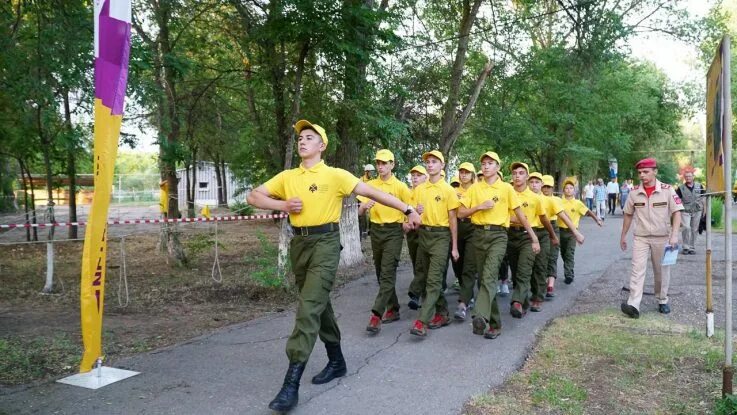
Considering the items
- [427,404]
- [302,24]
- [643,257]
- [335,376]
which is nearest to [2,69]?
[302,24]

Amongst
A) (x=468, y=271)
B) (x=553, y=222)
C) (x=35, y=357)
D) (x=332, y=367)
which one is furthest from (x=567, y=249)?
(x=35, y=357)

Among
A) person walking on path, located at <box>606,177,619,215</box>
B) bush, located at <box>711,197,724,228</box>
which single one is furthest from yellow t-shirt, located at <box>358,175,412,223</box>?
person walking on path, located at <box>606,177,619,215</box>

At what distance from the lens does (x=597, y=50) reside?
13.2 m

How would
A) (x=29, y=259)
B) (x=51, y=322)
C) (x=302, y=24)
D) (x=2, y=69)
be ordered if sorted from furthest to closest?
(x=29, y=259)
(x=302, y=24)
(x=2, y=69)
(x=51, y=322)

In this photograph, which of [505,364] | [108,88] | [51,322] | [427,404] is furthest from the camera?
[51,322]

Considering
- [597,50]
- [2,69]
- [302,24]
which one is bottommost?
[2,69]

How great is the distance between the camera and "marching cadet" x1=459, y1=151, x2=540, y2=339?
6.21m

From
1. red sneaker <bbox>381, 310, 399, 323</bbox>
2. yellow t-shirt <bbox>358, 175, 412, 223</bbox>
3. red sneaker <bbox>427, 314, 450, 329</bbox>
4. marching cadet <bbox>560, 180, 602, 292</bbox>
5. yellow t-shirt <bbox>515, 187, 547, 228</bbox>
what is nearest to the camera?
red sneaker <bbox>427, 314, 450, 329</bbox>

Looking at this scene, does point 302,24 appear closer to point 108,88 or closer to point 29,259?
point 108,88

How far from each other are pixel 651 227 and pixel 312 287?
491 cm

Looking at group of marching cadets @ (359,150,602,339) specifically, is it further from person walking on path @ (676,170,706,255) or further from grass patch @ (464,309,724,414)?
person walking on path @ (676,170,706,255)

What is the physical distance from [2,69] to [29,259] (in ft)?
22.8

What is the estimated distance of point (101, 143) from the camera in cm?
463

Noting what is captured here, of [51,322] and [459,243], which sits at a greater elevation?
[459,243]
